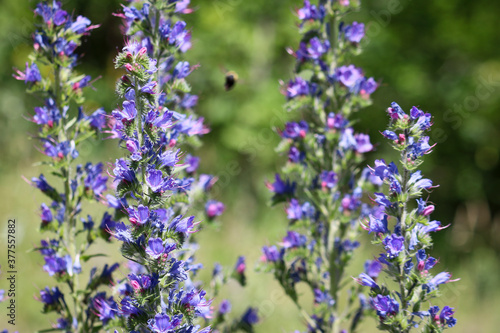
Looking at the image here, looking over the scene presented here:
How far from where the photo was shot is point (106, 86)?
598 inches

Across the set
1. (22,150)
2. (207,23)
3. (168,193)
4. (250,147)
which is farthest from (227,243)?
(168,193)

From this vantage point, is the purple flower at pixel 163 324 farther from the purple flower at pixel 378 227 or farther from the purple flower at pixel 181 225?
the purple flower at pixel 378 227

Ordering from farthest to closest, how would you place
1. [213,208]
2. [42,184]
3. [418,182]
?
[213,208], [42,184], [418,182]

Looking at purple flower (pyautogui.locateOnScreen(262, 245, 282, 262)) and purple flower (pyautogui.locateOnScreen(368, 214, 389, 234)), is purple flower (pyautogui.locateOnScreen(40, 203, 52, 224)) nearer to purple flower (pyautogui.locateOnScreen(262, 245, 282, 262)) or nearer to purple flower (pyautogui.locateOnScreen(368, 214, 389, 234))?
purple flower (pyautogui.locateOnScreen(262, 245, 282, 262))

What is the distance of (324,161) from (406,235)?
4.91 feet

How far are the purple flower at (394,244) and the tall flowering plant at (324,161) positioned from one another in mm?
1283

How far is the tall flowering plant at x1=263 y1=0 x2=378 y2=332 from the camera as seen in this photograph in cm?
399

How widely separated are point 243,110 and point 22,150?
5418 millimetres

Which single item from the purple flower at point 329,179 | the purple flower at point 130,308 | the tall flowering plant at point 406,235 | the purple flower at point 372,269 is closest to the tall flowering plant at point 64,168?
the purple flower at point 130,308

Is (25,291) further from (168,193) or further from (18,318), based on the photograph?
(168,193)

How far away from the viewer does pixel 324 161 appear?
4172 millimetres

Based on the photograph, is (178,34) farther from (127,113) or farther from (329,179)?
(329,179)

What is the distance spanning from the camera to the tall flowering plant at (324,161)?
399cm

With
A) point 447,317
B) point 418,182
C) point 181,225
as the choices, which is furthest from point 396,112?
point 181,225
